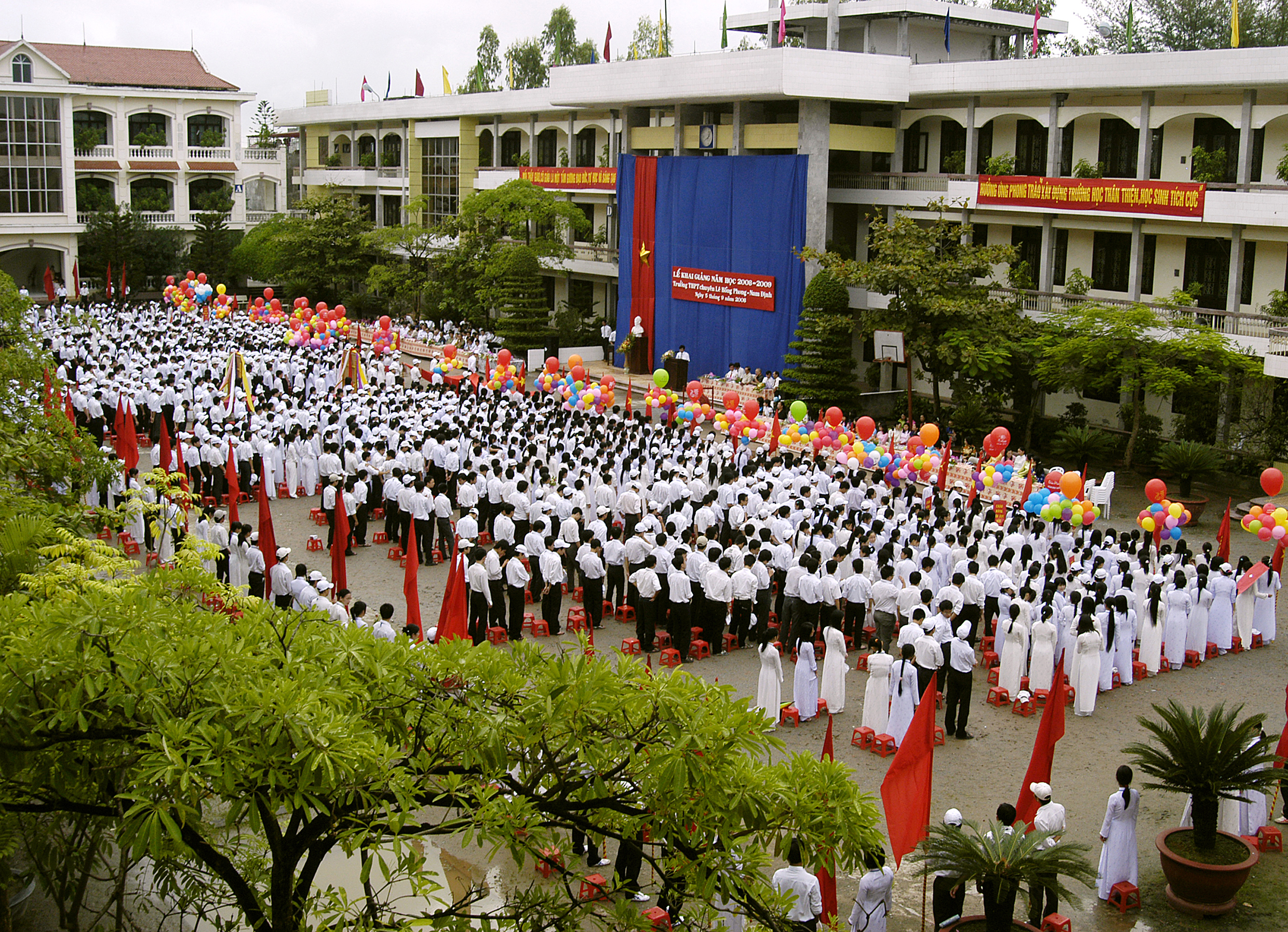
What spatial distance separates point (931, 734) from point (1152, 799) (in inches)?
114

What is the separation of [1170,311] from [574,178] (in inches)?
663

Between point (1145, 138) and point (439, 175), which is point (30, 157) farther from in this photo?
point (1145, 138)

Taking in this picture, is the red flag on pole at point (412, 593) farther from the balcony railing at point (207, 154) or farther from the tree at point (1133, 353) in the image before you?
the balcony railing at point (207, 154)

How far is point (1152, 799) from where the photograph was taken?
9.78m

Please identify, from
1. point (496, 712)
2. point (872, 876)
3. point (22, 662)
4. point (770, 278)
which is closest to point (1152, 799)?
point (872, 876)

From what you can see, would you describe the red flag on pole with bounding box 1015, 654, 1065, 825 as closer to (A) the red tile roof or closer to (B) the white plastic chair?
(B) the white plastic chair


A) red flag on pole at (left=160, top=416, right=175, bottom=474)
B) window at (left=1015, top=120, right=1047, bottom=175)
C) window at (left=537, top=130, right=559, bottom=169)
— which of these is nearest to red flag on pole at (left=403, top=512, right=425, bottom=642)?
red flag on pole at (left=160, top=416, right=175, bottom=474)

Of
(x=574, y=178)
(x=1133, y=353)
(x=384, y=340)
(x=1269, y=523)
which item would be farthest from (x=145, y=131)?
(x=1269, y=523)

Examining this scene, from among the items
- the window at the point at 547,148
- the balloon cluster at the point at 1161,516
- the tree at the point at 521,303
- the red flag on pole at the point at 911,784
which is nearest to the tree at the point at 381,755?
the red flag on pole at the point at 911,784

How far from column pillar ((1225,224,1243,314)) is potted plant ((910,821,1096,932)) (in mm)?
15893

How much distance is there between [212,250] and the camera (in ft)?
134

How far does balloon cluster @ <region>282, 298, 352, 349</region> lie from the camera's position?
1032 inches

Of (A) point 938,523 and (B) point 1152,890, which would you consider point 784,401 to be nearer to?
(A) point 938,523

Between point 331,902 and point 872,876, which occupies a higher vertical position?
point 331,902
